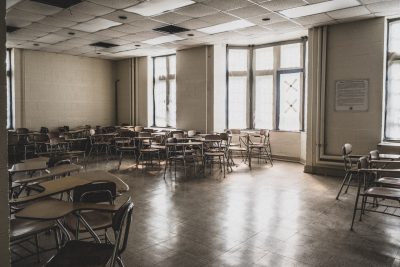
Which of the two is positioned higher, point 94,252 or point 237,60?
point 237,60

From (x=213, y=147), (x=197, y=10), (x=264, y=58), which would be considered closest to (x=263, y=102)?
(x=264, y=58)

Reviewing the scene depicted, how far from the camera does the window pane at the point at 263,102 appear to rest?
9.51m

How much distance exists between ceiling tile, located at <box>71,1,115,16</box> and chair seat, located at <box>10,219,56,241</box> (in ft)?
13.6

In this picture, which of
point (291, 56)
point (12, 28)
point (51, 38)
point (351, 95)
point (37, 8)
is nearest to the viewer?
point (37, 8)

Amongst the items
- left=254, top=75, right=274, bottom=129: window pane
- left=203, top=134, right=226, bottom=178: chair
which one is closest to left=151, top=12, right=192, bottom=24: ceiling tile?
left=203, top=134, right=226, bottom=178: chair

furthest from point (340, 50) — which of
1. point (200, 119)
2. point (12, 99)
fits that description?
point (12, 99)

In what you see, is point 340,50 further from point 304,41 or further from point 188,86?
point 188,86

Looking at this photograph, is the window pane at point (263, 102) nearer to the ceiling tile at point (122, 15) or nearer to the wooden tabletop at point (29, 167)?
the ceiling tile at point (122, 15)

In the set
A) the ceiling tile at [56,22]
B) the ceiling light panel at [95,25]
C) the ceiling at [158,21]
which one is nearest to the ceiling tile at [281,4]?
the ceiling at [158,21]

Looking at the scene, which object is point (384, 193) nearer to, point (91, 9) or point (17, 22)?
point (91, 9)

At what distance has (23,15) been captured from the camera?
21.2ft

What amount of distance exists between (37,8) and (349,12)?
5692 millimetres

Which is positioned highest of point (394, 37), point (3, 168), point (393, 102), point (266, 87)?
point (394, 37)

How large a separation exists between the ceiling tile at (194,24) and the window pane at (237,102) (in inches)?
110
